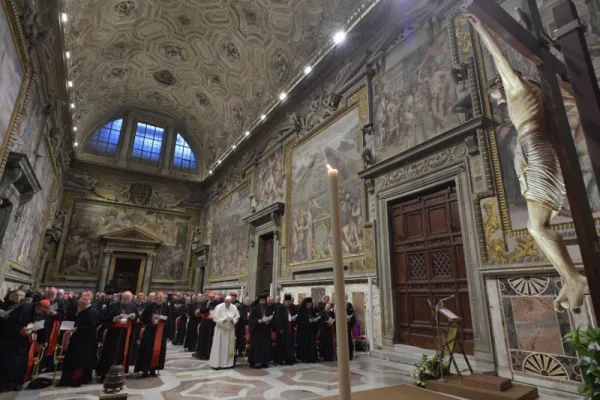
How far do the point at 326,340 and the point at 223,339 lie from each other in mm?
2288

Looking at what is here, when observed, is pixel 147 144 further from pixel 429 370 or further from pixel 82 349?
pixel 429 370

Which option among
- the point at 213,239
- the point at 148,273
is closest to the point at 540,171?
the point at 213,239

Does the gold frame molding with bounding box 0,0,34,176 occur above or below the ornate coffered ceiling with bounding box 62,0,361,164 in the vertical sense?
below

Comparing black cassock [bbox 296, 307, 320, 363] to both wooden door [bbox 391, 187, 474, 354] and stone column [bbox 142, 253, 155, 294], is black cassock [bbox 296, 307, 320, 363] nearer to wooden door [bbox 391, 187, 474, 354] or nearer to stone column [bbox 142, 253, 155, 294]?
wooden door [bbox 391, 187, 474, 354]

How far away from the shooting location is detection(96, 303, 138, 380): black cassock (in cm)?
548

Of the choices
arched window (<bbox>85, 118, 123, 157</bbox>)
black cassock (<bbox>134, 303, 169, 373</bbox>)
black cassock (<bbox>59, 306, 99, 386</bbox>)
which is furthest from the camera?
arched window (<bbox>85, 118, 123, 157</bbox>)

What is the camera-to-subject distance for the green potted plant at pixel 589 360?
62.9 inches

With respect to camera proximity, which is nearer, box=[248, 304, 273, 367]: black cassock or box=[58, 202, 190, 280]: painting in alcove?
box=[248, 304, 273, 367]: black cassock

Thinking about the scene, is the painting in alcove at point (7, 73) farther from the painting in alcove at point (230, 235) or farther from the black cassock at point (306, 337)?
the painting in alcove at point (230, 235)

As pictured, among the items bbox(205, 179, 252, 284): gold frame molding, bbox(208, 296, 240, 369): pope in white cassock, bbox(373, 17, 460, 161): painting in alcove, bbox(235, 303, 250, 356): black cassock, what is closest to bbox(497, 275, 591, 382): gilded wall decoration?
bbox(373, 17, 460, 161): painting in alcove

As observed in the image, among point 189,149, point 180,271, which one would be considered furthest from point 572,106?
point 189,149

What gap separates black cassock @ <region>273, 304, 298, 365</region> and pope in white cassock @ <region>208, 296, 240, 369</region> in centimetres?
89

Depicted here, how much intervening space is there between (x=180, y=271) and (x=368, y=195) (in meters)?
15.3

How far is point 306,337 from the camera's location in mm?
7195
